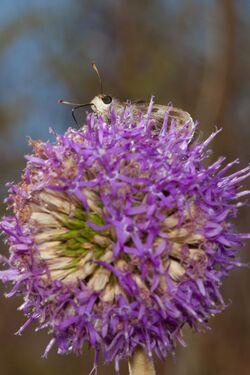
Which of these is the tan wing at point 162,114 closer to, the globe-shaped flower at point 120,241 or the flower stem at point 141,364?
the globe-shaped flower at point 120,241

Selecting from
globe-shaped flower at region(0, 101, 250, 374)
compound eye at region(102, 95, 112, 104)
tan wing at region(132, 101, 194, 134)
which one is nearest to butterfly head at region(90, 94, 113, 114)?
compound eye at region(102, 95, 112, 104)

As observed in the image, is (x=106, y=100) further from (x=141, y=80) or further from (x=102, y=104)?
(x=141, y=80)

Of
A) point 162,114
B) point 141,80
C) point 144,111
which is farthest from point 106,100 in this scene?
point 141,80

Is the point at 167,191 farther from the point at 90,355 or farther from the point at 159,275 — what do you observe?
the point at 90,355

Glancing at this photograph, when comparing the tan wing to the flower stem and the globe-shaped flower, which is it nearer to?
the globe-shaped flower

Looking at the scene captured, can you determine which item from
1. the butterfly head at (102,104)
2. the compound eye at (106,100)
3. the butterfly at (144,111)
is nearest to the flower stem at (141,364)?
the butterfly at (144,111)

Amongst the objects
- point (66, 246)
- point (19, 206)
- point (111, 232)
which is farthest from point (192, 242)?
point (19, 206)
